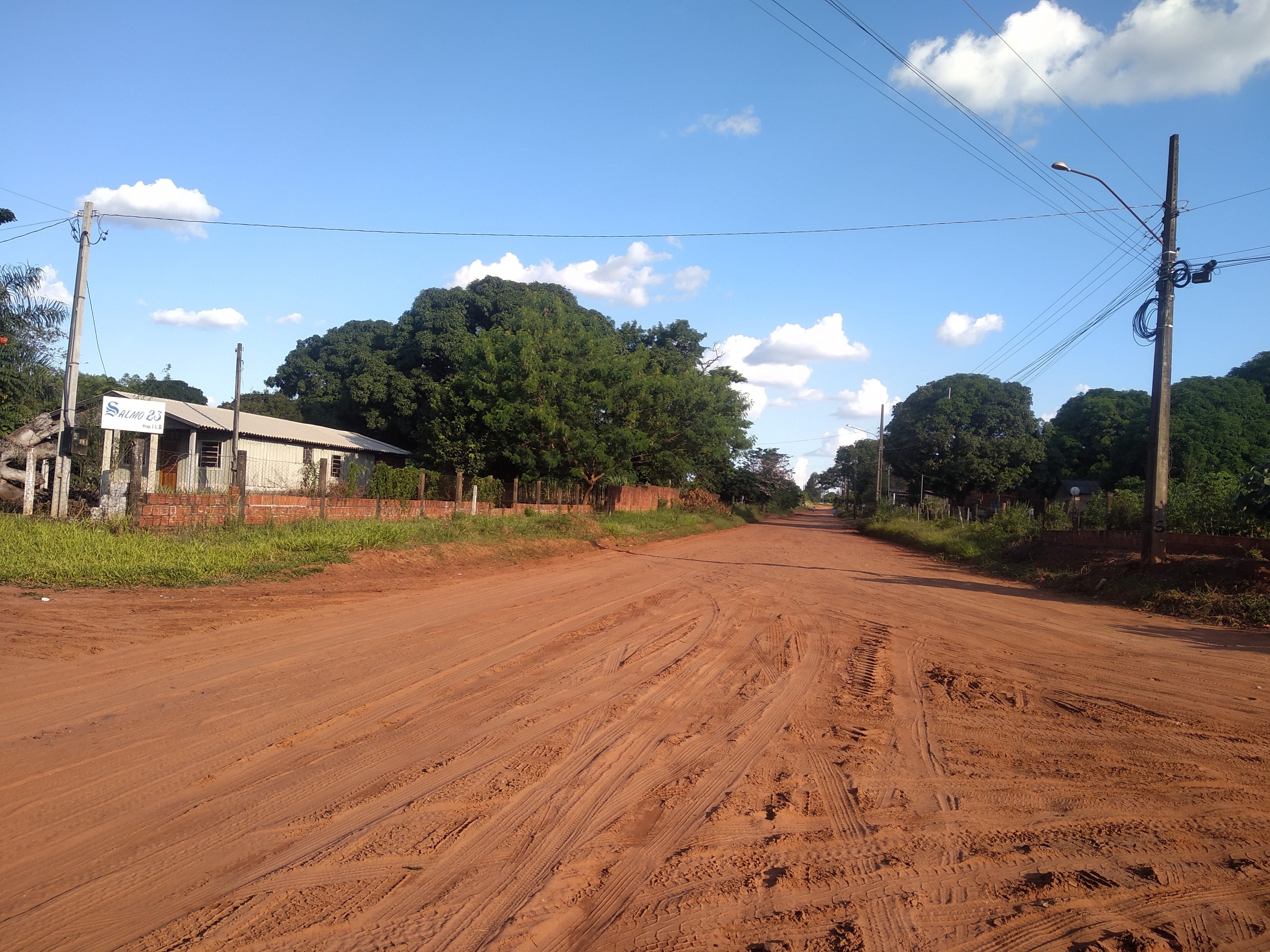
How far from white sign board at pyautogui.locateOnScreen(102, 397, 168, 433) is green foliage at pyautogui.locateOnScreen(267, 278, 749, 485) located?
10.7 m

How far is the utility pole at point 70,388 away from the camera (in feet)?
52.2

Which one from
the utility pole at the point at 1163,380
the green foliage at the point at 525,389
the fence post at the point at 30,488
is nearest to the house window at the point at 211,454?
the green foliage at the point at 525,389

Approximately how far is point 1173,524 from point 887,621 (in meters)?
9.07

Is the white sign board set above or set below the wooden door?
above

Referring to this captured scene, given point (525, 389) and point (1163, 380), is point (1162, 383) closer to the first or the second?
point (1163, 380)

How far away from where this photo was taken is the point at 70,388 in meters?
16.4

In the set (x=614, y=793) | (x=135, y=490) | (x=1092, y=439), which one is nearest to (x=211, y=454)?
(x=135, y=490)

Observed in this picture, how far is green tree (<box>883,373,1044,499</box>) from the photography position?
140ft

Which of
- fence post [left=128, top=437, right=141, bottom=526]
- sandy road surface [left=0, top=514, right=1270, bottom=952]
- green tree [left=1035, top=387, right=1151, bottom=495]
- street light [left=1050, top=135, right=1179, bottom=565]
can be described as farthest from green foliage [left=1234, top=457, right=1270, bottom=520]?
green tree [left=1035, top=387, right=1151, bottom=495]

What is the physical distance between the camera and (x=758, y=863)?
354 cm

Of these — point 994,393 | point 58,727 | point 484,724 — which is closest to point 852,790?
point 484,724

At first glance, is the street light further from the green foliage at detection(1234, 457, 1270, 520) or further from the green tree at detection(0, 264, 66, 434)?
the green tree at detection(0, 264, 66, 434)

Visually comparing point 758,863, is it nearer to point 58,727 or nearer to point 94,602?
point 58,727

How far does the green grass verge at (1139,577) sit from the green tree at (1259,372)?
29.6m
